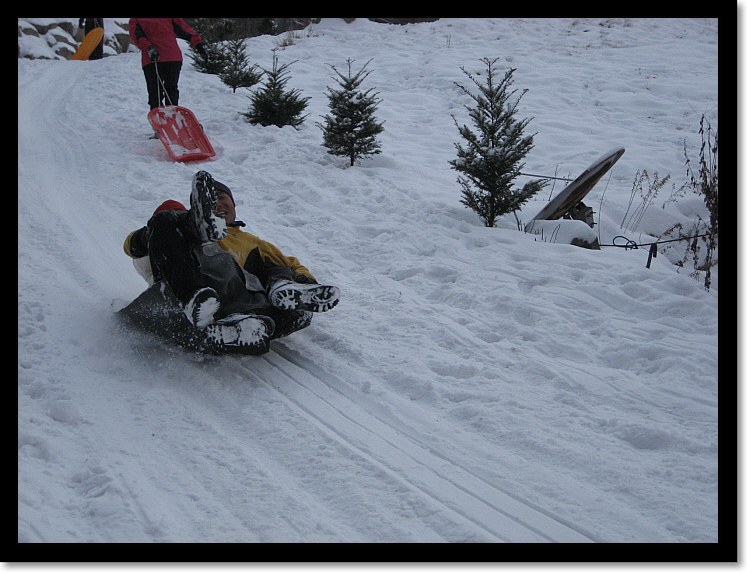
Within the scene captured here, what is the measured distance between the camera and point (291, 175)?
613 cm

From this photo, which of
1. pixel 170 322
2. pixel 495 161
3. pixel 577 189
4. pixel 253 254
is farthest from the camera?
pixel 577 189

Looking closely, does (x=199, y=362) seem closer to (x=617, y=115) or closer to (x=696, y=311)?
(x=696, y=311)

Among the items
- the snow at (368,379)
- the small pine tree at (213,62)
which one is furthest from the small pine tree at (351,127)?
the small pine tree at (213,62)

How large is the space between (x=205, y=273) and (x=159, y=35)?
4508 millimetres

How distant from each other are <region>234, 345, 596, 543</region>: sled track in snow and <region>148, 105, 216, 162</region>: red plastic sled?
370 centimetres

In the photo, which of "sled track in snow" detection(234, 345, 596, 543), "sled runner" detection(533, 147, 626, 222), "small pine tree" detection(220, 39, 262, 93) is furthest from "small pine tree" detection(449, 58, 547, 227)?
"small pine tree" detection(220, 39, 262, 93)

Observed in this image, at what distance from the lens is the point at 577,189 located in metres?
5.49

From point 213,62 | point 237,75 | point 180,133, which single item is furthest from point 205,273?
point 213,62

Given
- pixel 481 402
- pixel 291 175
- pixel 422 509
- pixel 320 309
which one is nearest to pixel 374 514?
pixel 422 509

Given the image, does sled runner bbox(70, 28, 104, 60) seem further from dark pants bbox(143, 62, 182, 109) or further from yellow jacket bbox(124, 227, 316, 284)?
yellow jacket bbox(124, 227, 316, 284)

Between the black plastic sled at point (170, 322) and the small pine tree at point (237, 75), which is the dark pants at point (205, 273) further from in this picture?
the small pine tree at point (237, 75)

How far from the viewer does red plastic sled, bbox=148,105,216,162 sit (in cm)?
636

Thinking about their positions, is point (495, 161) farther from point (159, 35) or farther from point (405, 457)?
point (159, 35)

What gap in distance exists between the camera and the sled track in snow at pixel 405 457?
88.1 inches
